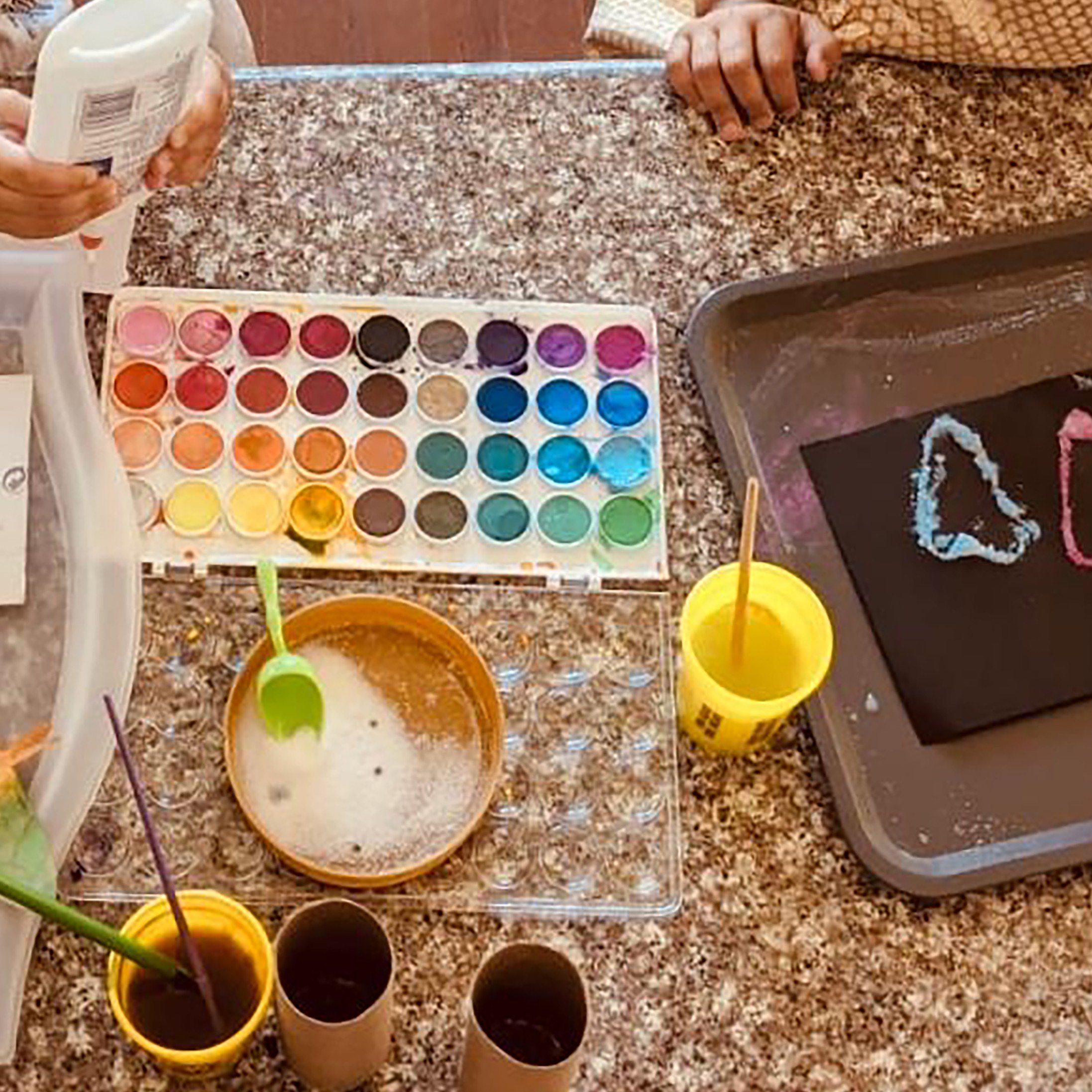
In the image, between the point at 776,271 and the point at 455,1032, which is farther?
the point at 776,271

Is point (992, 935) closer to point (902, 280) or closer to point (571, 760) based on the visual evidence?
point (571, 760)

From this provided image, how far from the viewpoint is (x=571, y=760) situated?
964mm

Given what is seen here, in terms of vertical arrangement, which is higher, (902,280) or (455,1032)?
(902,280)

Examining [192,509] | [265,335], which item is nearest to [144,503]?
[192,509]

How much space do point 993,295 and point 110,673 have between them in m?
0.61

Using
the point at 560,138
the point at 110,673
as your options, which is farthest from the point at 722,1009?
the point at 560,138

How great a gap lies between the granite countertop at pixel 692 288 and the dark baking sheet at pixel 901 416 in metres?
0.02

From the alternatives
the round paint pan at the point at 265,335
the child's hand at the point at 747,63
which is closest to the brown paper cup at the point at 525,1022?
the round paint pan at the point at 265,335

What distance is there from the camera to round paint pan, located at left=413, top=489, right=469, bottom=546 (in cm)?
103

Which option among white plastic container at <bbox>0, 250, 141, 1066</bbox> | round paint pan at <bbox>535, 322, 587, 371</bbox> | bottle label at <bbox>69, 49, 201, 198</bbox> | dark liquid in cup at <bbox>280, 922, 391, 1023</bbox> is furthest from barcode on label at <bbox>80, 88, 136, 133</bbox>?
dark liquid in cup at <bbox>280, 922, 391, 1023</bbox>

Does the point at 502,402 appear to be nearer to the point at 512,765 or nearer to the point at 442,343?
the point at 442,343

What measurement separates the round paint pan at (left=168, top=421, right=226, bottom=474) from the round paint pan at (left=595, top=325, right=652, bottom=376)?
9.4 inches

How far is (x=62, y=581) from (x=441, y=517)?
22 cm

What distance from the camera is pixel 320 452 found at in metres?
1.05
